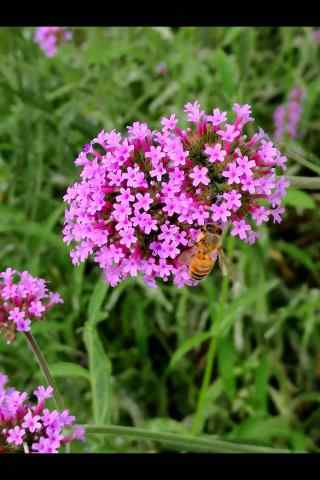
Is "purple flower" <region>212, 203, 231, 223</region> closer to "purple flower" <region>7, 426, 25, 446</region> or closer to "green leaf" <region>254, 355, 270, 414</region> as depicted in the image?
"purple flower" <region>7, 426, 25, 446</region>

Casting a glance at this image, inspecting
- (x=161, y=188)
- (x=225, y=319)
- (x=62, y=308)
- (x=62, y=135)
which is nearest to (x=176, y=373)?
(x=62, y=308)

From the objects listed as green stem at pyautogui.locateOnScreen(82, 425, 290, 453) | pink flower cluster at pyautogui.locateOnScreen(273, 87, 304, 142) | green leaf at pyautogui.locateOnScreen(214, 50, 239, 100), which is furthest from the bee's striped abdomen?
pink flower cluster at pyautogui.locateOnScreen(273, 87, 304, 142)

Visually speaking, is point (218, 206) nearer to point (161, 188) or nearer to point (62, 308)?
→ point (161, 188)

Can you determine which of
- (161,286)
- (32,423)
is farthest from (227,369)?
(32,423)

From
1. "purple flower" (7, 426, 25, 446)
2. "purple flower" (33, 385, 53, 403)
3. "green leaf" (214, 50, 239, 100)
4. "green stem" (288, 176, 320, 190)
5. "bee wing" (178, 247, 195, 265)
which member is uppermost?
"green leaf" (214, 50, 239, 100)

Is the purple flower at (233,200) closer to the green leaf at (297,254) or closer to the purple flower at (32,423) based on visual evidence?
the purple flower at (32,423)

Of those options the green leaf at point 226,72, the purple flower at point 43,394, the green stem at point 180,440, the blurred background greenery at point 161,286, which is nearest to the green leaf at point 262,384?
the blurred background greenery at point 161,286
